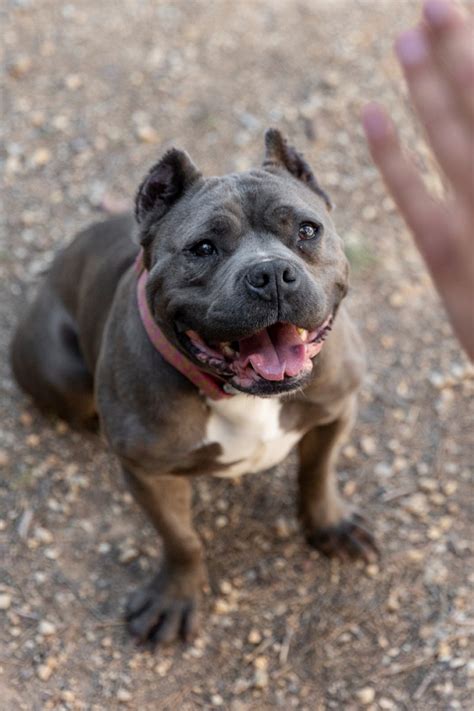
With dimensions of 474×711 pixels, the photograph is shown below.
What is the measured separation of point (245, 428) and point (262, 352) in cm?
52

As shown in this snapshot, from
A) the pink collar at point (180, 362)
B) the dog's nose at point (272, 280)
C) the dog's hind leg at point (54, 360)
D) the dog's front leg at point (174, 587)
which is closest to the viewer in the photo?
the dog's nose at point (272, 280)

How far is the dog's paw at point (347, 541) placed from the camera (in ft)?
14.9

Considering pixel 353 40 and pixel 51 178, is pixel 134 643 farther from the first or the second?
pixel 353 40

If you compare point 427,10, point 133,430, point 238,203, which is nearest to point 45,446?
point 133,430

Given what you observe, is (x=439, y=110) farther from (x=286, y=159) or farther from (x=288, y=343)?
(x=286, y=159)

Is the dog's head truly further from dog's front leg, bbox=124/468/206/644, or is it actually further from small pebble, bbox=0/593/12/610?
small pebble, bbox=0/593/12/610

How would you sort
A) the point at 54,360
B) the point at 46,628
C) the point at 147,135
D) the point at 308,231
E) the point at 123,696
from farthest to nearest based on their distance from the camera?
the point at 147,135 < the point at 54,360 < the point at 46,628 < the point at 123,696 < the point at 308,231

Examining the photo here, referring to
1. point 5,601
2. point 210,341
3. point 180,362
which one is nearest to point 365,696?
point 5,601

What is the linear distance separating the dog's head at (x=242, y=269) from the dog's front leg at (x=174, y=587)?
97cm

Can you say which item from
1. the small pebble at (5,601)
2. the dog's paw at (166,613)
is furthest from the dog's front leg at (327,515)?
the small pebble at (5,601)

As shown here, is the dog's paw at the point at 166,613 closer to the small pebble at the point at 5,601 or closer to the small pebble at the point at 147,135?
the small pebble at the point at 5,601

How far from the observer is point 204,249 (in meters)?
3.28

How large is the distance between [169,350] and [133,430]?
13.8 inches

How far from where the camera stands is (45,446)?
16.3ft
